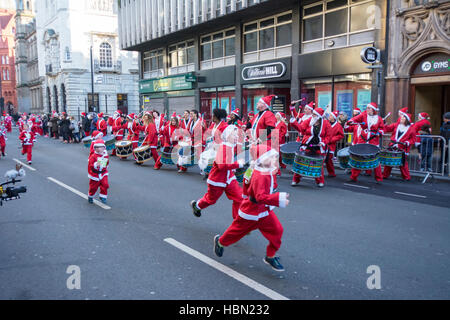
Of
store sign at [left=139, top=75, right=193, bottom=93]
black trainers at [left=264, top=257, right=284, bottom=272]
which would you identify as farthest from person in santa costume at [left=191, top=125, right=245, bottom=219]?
store sign at [left=139, top=75, right=193, bottom=93]

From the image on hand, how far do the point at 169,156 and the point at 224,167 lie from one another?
7.61m

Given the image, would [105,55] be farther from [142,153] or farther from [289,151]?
[289,151]

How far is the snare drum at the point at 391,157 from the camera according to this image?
1086 cm

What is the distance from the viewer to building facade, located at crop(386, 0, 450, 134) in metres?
13.6

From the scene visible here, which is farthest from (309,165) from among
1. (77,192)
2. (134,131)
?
(134,131)

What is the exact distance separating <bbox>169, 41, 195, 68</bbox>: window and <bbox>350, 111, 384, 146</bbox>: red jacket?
18.0 metres

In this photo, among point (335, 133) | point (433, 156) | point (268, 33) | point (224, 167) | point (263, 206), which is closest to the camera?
point (263, 206)

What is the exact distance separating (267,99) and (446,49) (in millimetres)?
7705

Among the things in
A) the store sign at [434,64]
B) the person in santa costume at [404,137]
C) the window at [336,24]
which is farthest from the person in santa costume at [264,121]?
the window at [336,24]

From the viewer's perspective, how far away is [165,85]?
30.6 m

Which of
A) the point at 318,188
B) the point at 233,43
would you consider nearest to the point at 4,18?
the point at 233,43

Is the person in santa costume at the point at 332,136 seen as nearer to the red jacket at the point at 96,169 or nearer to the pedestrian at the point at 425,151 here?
the pedestrian at the point at 425,151

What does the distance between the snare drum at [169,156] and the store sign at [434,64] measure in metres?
9.21

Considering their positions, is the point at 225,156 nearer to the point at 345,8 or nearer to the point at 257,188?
the point at 257,188
